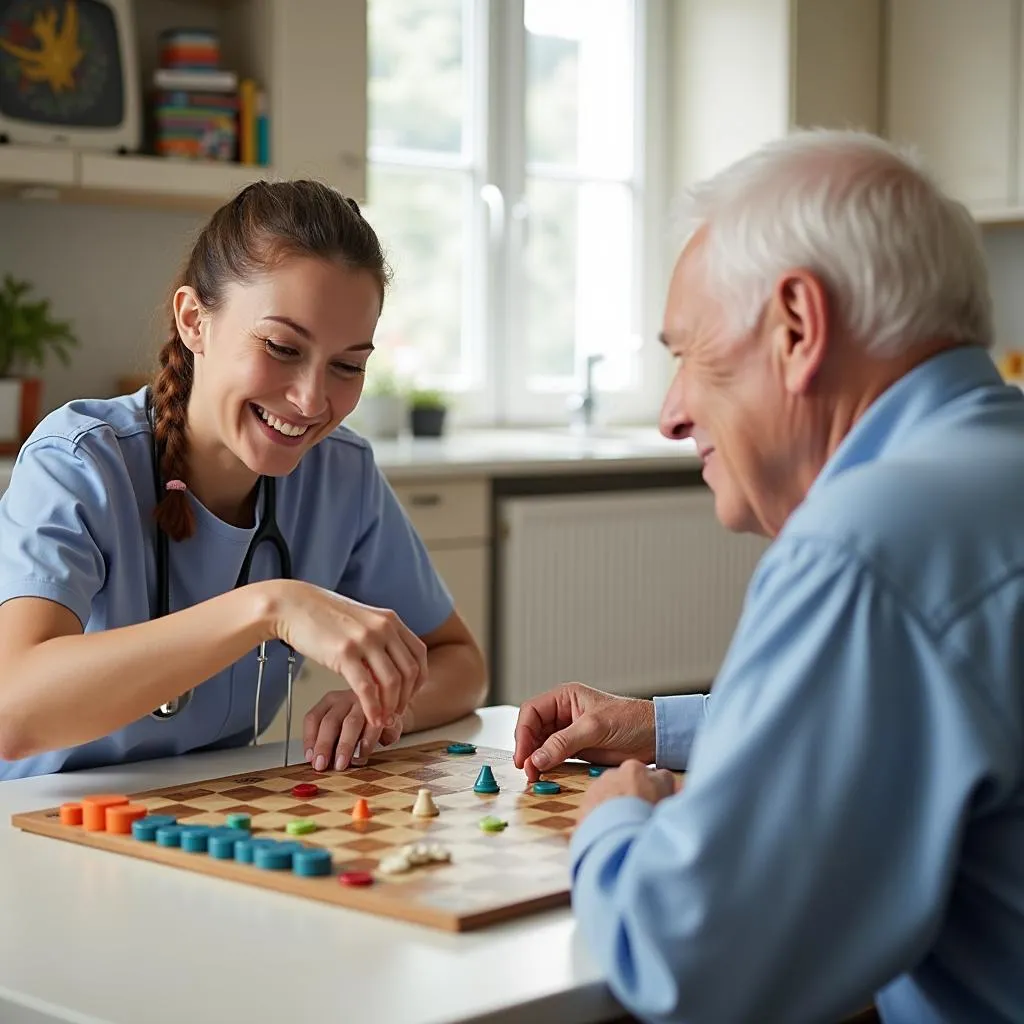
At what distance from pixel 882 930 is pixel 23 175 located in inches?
124

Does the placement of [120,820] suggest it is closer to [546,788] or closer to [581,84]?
[546,788]

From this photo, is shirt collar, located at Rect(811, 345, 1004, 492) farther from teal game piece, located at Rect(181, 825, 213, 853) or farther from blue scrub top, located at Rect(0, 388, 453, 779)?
blue scrub top, located at Rect(0, 388, 453, 779)

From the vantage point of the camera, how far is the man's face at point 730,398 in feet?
3.67

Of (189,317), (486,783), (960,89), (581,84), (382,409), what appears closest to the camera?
(486,783)

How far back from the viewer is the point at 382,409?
460 cm

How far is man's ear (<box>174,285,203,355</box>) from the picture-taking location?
1935mm

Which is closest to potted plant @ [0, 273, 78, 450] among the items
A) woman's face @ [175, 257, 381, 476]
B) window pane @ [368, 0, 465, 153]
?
window pane @ [368, 0, 465, 153]

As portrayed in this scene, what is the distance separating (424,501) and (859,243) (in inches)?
117

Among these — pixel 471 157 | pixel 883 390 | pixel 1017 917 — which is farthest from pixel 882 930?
pixel 471 157

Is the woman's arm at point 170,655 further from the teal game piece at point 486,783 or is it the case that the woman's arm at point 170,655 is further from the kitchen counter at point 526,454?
the kitchen counter at point 526,454

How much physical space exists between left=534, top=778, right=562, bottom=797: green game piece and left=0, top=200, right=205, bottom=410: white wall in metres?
2.81

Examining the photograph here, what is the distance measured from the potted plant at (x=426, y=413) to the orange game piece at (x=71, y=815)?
128 inches

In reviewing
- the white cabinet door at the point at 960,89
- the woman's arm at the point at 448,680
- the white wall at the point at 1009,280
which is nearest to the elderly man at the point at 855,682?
the woman's arm at the point at 448,680

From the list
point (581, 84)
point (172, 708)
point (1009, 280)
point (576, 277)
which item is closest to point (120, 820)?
point (172, 708)
